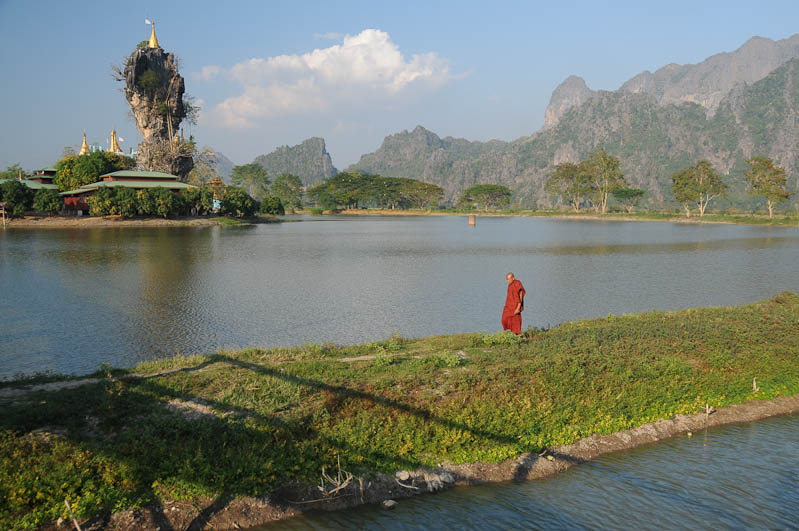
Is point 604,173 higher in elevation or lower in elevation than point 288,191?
higher

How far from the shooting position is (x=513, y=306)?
47.9 feet

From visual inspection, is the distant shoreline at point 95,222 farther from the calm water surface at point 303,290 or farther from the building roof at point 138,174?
the calm water surface at point 303,290

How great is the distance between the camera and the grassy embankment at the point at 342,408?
773 cm

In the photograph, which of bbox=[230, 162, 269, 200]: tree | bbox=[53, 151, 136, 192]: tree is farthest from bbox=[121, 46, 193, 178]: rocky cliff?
bbox=[230, 162, 269, 200]: tree

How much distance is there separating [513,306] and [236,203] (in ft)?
282

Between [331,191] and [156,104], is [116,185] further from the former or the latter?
[331,191]

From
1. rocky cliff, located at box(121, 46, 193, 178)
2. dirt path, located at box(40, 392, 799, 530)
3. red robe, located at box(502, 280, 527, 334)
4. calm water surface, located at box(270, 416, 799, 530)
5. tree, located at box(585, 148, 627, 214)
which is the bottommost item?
calm water surface, located at box(270, 416, 799, 530)

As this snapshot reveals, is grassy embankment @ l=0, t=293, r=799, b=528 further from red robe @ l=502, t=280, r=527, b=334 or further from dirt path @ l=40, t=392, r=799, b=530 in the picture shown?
red robe @ l=502, t=280, r=527, b=334

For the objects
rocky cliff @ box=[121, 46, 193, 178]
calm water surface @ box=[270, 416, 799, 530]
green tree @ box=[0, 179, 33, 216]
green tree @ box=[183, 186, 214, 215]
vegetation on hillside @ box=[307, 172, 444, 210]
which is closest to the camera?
calm water surface @ box=[270, 416, 799, 530]

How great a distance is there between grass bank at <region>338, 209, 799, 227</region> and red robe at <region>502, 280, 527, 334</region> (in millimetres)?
101317

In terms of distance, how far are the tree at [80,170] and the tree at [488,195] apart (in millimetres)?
101094

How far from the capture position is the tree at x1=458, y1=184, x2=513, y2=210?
6260 inches

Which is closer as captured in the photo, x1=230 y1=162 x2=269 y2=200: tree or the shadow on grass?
the shadow on grass

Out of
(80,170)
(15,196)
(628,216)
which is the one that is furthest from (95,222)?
(628,216)
